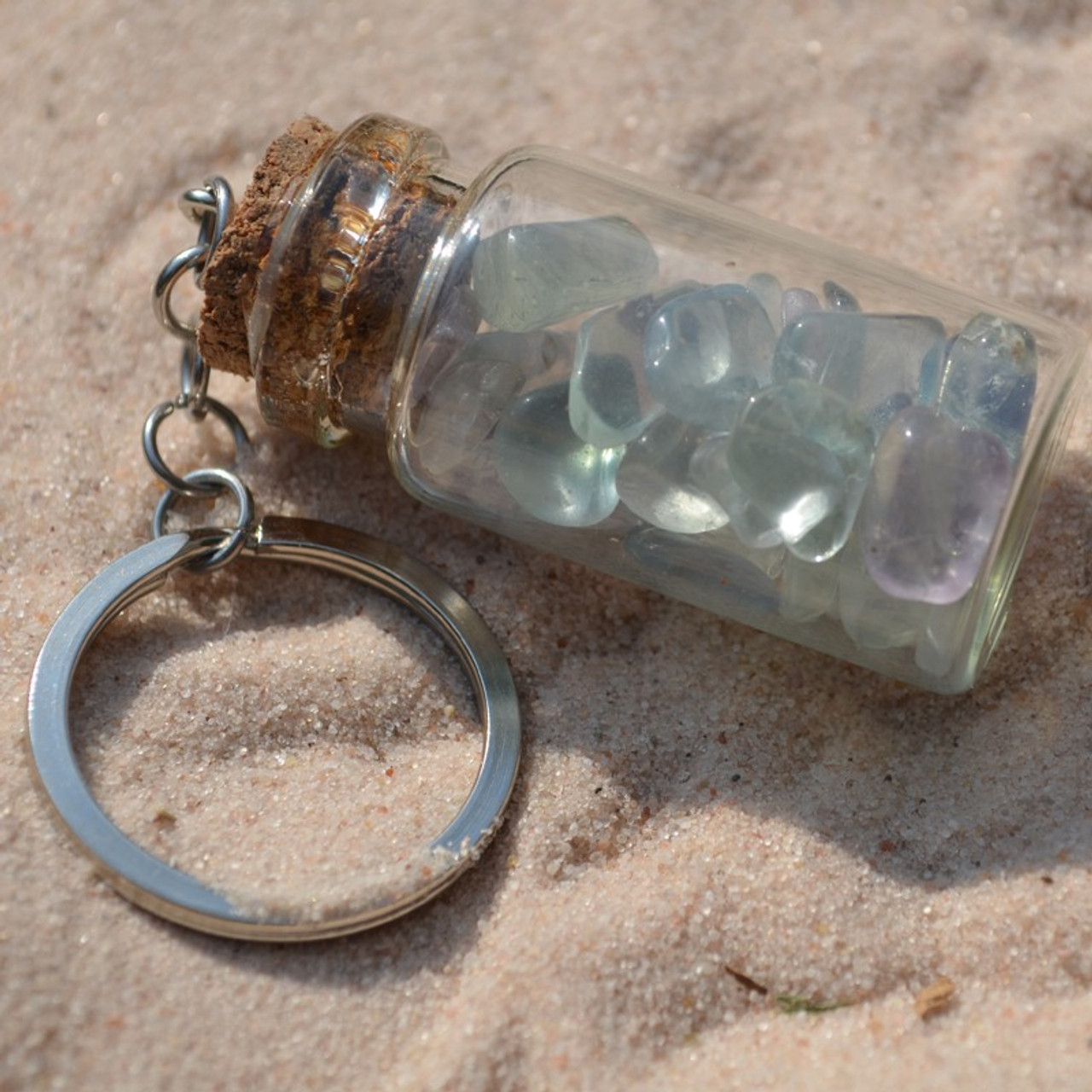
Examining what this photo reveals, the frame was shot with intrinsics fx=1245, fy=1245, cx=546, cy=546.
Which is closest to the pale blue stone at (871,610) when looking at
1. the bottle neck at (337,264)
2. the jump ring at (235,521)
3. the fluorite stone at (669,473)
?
the fluorite stone at (669,473)

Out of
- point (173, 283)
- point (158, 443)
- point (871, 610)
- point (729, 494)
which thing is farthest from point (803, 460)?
point (158, 443)

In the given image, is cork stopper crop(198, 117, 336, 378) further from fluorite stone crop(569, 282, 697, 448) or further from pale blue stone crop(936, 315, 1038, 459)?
pale blue stone crop(936, 315, 1038, 459)

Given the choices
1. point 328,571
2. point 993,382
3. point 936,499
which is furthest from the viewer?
point 328,571

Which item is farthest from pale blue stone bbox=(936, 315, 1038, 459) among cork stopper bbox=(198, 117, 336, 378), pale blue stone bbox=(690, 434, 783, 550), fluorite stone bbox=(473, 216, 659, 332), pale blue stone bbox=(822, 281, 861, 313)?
cork stopper bbox=(198, 117, 336, 378)

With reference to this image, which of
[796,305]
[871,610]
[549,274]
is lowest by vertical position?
[871,610]

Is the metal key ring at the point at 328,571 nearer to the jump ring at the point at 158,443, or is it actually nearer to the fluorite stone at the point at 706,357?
the jump ring at the point at 158,443

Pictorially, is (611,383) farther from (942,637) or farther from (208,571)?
(208,571)

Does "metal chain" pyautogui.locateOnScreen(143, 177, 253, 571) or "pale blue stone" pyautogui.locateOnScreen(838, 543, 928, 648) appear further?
"metal chain" pyautogui.locateOnScreen(143, 177, 253, 571)
